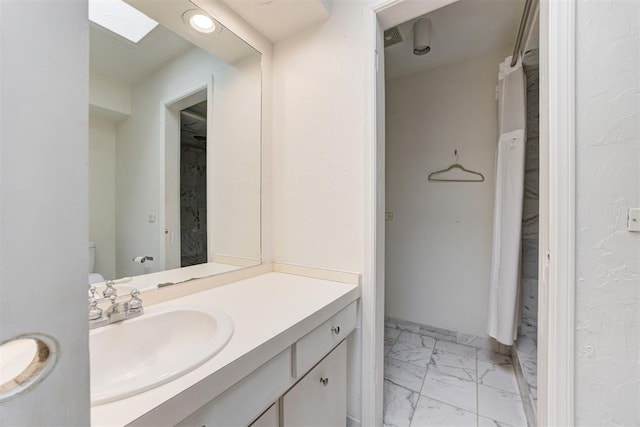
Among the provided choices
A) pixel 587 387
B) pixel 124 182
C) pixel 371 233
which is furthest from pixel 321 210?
pixel 587 387

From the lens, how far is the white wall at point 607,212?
781 mm

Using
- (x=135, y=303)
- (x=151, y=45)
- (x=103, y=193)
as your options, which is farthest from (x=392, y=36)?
(x=135, y=303)

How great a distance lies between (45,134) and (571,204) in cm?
120

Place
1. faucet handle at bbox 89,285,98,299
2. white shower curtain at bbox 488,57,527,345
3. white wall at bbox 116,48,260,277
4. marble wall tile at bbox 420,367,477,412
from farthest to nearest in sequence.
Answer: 1. white shower curtain at bbox 488,57,527,345
2. marble wall tile at bbox 420,367,477,412
3. white wall at bbox 116,48,260,277
4. faucet handle at bbox 89,285,98,299

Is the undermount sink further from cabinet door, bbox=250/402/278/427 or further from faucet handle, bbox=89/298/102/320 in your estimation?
cabinet door, bbox=250/402/278/427

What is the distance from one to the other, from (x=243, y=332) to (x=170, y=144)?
0.88 meters

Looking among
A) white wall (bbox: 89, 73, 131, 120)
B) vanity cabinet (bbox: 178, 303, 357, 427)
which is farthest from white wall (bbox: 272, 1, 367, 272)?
white wall (bbox: 89, 73, 131, 120)

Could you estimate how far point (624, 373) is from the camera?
0.80 metres

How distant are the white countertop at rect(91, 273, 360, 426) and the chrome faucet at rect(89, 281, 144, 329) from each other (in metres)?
0.13

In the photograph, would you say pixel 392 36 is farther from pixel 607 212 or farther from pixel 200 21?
pixel 607 212

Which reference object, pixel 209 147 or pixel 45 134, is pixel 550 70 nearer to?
pixel 45 134

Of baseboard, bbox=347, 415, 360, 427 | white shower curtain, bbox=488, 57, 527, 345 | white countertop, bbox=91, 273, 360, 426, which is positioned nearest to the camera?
white countertop, bbox=91, 273, 360, 426

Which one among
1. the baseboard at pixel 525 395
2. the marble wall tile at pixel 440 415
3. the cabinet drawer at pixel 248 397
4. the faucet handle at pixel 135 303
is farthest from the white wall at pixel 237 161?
the baseboard at pixel 525 395

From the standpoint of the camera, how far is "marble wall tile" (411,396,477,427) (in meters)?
1.40
